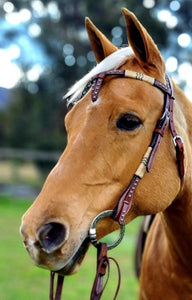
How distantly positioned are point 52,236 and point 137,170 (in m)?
0.49

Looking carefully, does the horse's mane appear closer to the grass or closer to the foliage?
the grass

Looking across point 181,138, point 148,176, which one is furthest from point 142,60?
point 148,176

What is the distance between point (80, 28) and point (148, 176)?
19.9m

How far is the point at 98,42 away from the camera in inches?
91.1

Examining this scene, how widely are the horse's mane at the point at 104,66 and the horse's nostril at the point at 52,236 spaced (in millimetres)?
691

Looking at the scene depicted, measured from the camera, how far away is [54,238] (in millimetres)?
1669

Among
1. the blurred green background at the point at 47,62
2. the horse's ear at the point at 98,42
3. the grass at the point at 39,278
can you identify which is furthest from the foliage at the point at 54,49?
the horse's ear at the point at 98,42

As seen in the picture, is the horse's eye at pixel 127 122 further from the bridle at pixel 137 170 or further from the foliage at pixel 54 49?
the foliage at pixel 54 49

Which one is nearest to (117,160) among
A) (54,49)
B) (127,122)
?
(127,122)

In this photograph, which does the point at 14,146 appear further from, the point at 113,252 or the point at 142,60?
the point at 142,60

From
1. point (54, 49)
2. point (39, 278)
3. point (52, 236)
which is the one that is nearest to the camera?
point (52, 236)

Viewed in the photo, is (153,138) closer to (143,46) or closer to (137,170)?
(137,170)

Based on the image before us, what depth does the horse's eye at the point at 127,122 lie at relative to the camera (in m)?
1.88

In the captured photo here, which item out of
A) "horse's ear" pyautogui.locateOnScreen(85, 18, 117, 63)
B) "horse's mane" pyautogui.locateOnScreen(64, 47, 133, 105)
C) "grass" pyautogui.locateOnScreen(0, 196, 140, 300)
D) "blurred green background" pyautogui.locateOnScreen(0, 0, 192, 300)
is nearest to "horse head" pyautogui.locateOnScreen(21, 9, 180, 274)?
"horse's mane" pyautogui.locateOnScreen(64, 47, 133, 105)
